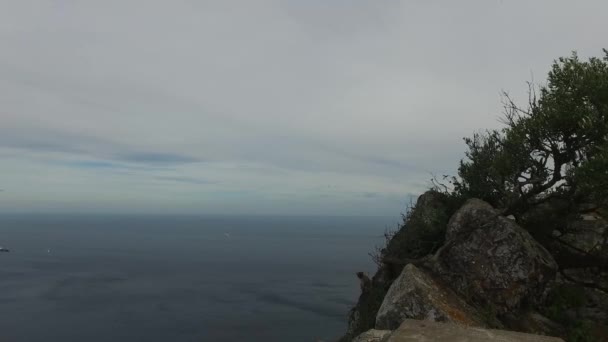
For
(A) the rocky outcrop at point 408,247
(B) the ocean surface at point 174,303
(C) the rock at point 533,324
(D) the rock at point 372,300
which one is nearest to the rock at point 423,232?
(A) the rocky outcrop at point 408,247

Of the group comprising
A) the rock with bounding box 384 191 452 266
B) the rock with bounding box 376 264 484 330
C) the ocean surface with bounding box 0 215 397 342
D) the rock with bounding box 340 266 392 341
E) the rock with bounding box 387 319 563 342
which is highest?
the rock with bounding box 384 191 452 266

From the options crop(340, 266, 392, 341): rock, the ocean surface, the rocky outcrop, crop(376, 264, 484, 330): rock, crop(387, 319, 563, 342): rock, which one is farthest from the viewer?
the ocean surface

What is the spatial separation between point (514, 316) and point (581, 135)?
8.10 m

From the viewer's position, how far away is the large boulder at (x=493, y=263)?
16250 mm

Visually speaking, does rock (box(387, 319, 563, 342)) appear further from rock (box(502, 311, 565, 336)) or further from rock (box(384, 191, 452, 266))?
rock (box(384, 191, 452, 266))

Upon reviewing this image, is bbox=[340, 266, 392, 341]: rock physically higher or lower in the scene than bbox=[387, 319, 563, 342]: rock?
lower

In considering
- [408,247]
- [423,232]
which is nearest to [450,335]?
[423,232]

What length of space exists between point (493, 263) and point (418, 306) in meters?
4.72

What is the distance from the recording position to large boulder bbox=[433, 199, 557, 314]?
16.2m

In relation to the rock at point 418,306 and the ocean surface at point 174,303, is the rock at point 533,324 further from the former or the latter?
the ocean surface at point 174,303

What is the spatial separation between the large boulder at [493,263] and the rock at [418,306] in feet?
5.17

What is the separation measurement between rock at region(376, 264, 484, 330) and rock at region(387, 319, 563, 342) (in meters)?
4.49

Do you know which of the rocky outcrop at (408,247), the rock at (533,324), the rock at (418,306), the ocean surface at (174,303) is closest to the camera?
the rock at (418,306)

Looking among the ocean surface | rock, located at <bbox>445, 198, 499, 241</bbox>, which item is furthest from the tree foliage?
the ocean surface
